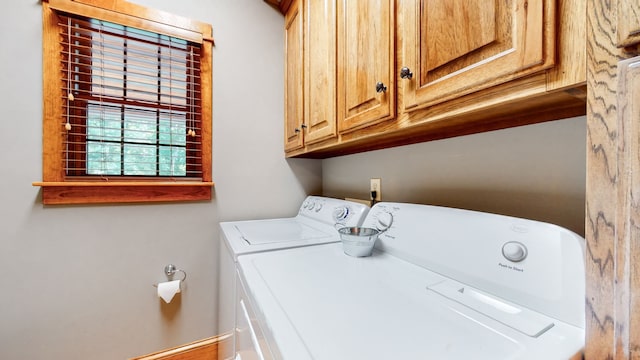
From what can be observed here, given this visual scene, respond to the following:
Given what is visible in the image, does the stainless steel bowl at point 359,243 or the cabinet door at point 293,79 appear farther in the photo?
the cabinet door at point 293,79

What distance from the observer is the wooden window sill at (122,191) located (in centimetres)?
126

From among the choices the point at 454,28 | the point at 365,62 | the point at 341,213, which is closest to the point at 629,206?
the point at 454,28

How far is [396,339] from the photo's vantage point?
0.46 meters

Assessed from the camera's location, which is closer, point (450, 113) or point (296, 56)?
point (450, 113)

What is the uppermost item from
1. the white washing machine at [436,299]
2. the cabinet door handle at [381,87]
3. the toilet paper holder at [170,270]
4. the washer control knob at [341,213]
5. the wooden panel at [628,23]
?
the cabinet door handle at [381,87]

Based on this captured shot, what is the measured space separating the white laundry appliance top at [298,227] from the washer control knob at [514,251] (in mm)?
606

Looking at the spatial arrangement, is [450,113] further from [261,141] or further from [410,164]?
Answer: [261,141]

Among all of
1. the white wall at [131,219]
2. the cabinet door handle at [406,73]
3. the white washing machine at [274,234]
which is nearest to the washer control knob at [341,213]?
the white washing machine at [274,234]

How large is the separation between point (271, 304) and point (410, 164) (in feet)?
2.88

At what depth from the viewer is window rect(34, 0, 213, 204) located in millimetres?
1265

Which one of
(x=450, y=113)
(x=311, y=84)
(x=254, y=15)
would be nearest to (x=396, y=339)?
(x=450, y=113)

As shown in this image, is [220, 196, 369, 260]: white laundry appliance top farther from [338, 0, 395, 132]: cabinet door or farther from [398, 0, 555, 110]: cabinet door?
[398, 0, 555, 110]: cabinet door

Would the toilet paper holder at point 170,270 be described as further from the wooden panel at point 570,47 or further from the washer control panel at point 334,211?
the wooden panel at point 570,47

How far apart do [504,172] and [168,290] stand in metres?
1.67
